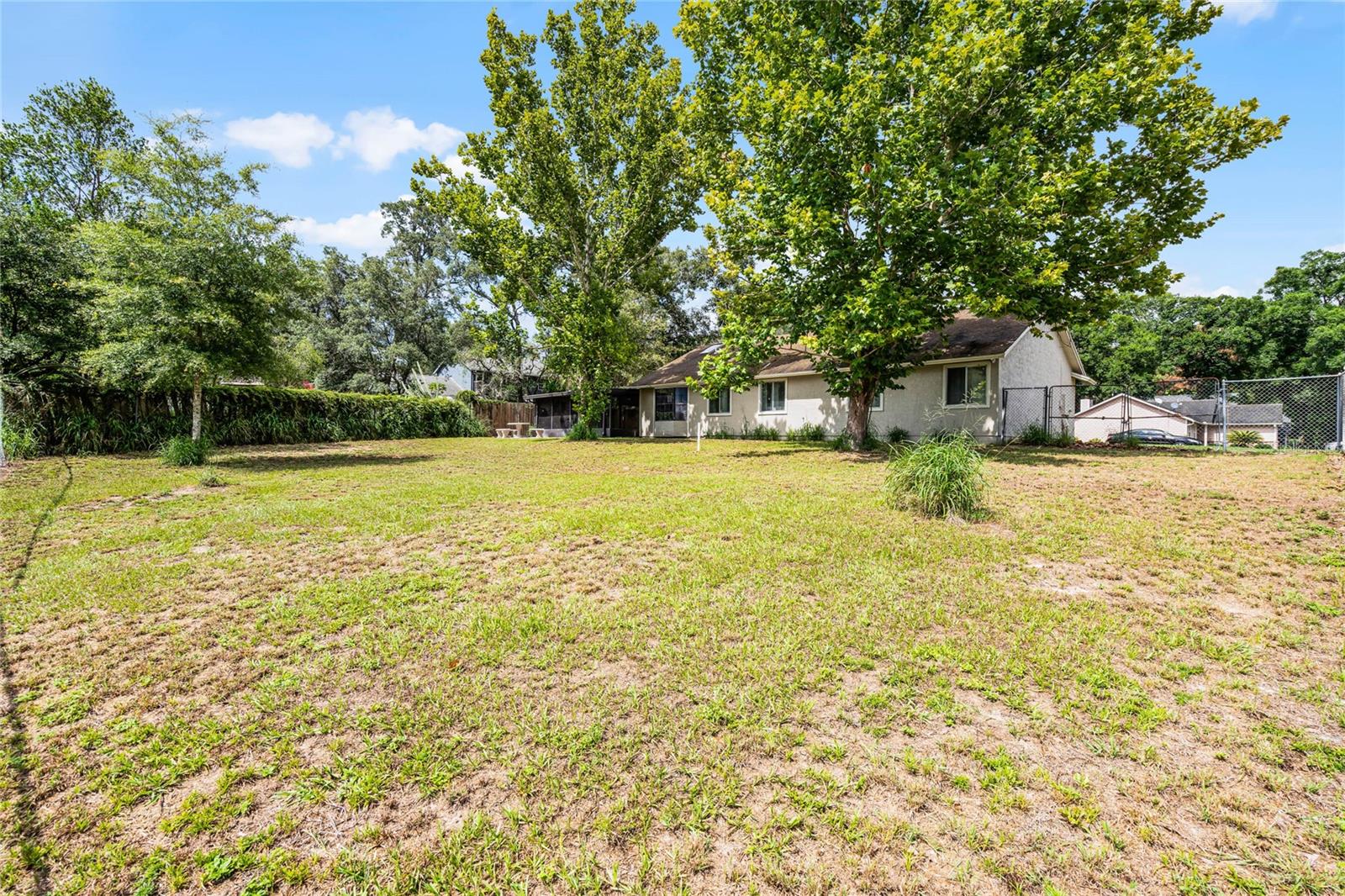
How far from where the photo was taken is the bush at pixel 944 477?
6.02 m

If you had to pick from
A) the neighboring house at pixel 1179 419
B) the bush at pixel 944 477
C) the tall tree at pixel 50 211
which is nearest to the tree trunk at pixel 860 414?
the bush at pixel 944 477

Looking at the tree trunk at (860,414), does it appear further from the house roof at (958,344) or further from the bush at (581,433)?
the bush at (581,433)

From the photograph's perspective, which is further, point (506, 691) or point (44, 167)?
point (44, 167)

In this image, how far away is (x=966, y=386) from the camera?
16.4m

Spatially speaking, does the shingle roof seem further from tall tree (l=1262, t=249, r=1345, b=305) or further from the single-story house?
the single-story house

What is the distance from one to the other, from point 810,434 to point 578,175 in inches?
550

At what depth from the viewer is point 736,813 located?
2006mm

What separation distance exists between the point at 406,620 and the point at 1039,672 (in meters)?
4.03

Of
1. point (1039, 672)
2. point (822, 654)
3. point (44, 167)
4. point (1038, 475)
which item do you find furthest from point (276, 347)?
point (44, 167)

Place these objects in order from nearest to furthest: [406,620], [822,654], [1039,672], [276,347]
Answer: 1. [1039,672]
2. [822,654]
3. [406,620]
4. [276,347]

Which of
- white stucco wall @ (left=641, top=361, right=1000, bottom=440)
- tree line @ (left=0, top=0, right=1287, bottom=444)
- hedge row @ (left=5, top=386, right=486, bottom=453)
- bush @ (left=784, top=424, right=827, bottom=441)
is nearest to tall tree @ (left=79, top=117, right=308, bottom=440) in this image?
tree line @ (left=0, top=0, right=1287, bottom=444)

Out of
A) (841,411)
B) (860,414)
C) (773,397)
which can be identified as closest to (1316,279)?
(841,411)

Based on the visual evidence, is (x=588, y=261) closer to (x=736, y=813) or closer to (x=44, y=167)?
(x=736, y=813)

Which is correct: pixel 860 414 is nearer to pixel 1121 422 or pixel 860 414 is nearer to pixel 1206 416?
pixel 1121 422
